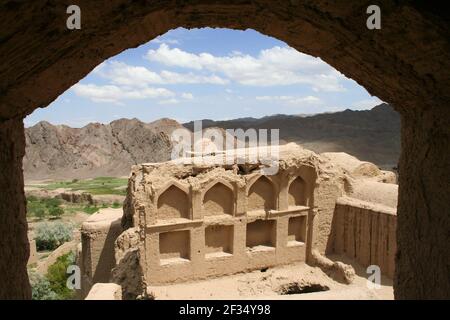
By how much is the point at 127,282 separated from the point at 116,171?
181 ft

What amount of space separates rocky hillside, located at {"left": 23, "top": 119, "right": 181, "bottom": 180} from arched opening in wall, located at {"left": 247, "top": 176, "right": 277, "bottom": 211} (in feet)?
163

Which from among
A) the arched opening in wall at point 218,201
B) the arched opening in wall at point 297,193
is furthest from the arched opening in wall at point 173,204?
the arched opening in wall at point 297,193

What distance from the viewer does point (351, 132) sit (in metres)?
50.7

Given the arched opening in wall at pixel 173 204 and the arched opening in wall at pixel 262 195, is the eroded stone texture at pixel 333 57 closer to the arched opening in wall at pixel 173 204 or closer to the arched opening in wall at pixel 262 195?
the arched opening in wall at pixel 173 204

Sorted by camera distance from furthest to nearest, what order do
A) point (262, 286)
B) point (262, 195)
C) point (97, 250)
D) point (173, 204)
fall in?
1. point (262, 195)
2. point (97, 250)
3. point (173, 204)
4. point (262, 286)

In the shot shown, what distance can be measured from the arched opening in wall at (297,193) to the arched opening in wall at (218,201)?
94.6 inches

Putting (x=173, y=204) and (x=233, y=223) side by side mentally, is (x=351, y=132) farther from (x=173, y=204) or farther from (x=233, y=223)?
(x=173, y=204)

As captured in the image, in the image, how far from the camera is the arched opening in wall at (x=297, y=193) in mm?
14641

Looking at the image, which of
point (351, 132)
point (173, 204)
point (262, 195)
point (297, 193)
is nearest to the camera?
point (173, 204)

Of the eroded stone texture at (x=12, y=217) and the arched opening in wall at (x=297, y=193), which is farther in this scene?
the arched opening in wall at (x=297, y=193)

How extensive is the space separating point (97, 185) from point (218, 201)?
150 ft

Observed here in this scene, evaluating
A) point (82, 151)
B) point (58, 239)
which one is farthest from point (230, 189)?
point (82, 151)

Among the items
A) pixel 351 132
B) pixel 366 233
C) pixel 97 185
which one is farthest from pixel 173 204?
pixel 97 185

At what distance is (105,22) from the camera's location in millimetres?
2631
